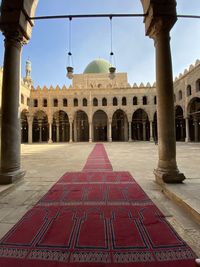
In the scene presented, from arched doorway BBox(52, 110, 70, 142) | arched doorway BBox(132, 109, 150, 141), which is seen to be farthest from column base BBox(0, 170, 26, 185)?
arched doorway BBox(132, 109, 150, 141)

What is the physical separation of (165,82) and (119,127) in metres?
35.1

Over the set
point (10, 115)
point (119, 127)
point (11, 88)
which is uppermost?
point (119, 127)

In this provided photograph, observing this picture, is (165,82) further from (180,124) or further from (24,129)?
(24,129)

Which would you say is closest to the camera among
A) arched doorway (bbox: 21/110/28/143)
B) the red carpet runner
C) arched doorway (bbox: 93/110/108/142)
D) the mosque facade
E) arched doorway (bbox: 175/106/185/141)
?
the red carpet runner

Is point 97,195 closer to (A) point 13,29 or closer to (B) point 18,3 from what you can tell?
(A) point 13,29

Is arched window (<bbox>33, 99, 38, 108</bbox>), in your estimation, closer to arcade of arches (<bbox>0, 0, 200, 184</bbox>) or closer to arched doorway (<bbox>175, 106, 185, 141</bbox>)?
arcade of arches (<bbox>0, 0, 200, 184</bbox>)

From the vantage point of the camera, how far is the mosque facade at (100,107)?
29050 millimetres

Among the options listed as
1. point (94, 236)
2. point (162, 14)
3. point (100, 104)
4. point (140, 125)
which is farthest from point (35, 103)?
point (94, 236)

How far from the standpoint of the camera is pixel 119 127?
40.0m

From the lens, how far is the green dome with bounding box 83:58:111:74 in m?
40.8

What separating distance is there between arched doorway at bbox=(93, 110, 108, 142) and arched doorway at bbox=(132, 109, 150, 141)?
603 cm

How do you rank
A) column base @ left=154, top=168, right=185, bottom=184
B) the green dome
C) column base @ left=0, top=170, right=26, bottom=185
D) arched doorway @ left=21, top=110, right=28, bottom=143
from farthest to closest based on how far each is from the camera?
1. the green dome
2. arched doorway @ left=21, top=110, right=28, bottom=143
3. column base @ left=0, top=170, right=26, bottom=185
4. column base @ left=154, top=168, right=185, bottom=184

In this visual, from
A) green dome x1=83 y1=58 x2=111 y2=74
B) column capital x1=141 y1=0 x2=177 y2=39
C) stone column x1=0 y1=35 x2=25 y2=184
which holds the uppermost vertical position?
green dome x1=83 y1=58 x2=111 y2=74

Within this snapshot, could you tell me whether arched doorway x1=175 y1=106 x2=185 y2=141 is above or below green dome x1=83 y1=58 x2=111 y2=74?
below
